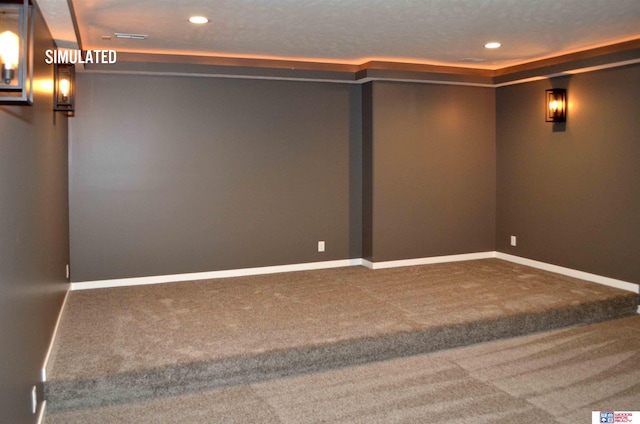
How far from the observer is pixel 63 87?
14.3 ft

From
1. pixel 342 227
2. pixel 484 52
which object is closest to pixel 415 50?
pixel 484 52

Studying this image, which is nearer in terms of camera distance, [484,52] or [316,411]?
[316,411]

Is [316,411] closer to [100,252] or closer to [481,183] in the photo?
[100,252]

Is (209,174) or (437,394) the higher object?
(209,174)

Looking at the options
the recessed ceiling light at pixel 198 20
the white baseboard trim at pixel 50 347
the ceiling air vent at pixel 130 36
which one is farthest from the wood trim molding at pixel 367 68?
the white baseboard trim at pixel 50 347

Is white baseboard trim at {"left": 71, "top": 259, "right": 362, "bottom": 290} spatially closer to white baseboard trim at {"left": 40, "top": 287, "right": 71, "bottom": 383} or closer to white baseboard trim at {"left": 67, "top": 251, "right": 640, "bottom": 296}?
white baseboard trim at {"left": 67, "top": 251, "right": 640, "bottom": 296}

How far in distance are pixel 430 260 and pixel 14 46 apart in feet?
17.4

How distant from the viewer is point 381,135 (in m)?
6.22

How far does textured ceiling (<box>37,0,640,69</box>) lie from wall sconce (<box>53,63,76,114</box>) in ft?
0.78

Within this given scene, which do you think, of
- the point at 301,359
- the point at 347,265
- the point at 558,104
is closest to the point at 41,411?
the point at 301,359

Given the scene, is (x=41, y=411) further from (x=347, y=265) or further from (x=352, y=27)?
(x=347, y=265)

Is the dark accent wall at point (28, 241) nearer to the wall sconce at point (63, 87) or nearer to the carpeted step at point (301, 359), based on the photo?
the wall sconce at point (63, 87)

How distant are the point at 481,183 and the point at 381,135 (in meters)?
1.50

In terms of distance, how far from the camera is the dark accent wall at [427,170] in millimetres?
6258
